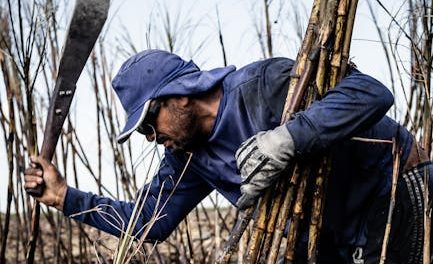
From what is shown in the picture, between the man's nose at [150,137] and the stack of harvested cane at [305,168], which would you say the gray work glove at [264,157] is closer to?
the stack of harvested cane at [305,168]

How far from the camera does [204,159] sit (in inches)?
108

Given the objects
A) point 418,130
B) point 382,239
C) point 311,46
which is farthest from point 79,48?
point 418,130

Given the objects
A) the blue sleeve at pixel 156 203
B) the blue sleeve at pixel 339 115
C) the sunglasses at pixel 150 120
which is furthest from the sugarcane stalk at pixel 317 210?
the blue sleeve at pixel 156 203

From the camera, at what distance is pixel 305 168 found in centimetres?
234

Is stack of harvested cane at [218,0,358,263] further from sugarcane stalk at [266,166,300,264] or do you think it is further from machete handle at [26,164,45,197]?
machete handle at [26,164,45,197]

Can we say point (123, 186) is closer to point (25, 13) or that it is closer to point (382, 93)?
point (25, 13)

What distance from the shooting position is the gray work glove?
7.25 feet

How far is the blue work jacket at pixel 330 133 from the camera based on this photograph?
2.23 m

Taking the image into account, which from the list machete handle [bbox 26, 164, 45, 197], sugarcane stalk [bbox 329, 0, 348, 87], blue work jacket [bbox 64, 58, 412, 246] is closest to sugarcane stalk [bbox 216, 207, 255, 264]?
blue work jacket [bbox 64, 58, 412, 246]

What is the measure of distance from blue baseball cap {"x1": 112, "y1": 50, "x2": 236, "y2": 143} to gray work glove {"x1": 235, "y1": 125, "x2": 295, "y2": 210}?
1.16ft

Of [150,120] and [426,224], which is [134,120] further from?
[426,224]

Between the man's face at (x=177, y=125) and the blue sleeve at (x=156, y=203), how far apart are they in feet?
1.02

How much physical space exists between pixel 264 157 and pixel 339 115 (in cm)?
23

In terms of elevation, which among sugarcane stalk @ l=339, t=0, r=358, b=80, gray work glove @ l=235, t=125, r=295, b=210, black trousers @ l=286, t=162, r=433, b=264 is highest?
sugarcane stalk @ l=339, t=0, r=358, b=80
